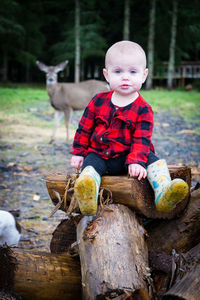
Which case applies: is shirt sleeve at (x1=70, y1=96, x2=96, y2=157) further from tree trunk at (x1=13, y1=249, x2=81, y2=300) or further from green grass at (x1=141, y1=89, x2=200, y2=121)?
green grass at (x1=141, y1=89, x2=200, y2=121)

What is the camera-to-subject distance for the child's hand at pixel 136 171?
253 cm

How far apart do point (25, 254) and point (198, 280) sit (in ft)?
3.52

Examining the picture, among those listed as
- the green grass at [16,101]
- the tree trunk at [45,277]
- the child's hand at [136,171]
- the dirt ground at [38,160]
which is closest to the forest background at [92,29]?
the green grass at [16,101]

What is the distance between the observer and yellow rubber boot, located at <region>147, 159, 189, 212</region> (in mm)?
2314

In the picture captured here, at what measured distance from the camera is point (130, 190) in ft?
8.21

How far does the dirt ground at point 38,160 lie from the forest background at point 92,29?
875 centimetres

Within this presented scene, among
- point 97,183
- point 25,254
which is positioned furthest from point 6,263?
point 97,183

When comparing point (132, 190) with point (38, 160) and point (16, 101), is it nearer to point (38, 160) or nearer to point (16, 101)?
point (38, 160)

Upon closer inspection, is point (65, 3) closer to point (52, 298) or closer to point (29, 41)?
point (29, 41)

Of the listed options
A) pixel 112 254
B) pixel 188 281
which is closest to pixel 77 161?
pixel 112 254

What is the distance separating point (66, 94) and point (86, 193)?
7785mm

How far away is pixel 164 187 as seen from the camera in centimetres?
245

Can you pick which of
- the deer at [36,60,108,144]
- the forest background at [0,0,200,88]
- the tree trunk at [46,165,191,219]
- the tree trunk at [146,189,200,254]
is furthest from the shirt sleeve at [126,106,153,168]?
the forest background at [0,0,200,88]

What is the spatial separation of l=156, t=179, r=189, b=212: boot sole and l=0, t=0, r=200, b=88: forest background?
1743 cm
